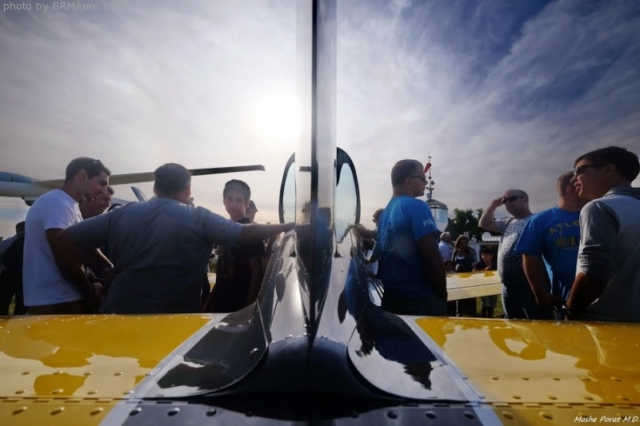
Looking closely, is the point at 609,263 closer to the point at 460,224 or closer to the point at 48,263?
the point at 48,263

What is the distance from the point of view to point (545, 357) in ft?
4.23

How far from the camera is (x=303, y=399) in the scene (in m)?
0.90

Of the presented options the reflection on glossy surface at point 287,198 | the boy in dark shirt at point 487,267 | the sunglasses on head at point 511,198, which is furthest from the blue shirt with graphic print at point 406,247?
the boy in dark shirt at point 487,267

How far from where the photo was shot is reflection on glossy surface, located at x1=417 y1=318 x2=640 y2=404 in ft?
3.36

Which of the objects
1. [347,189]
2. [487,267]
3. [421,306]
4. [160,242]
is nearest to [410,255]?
[421,306]

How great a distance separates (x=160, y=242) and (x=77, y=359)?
1.09 m

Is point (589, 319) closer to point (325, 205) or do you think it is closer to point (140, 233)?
point (325, 205)

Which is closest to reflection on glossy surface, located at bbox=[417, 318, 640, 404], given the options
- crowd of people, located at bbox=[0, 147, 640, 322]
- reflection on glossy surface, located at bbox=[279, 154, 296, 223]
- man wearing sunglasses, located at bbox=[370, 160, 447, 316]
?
crowd of people, located at bbox=[0, 147, 640, 322]

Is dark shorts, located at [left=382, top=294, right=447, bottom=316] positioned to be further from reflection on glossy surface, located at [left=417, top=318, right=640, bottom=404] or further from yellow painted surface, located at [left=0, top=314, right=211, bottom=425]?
yellow painted surface, located at [left=0, top=314, right=211, bottom=425]

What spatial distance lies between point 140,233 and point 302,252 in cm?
142

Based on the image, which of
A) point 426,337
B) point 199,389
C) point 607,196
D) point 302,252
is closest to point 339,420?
point 199,389

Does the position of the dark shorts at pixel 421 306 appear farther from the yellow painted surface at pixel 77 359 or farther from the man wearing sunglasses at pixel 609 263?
the yellow painted surface at pixel 77 359

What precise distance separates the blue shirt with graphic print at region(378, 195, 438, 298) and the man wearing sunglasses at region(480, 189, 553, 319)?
122 cm

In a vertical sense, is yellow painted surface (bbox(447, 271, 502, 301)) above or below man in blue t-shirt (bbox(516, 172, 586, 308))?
below
